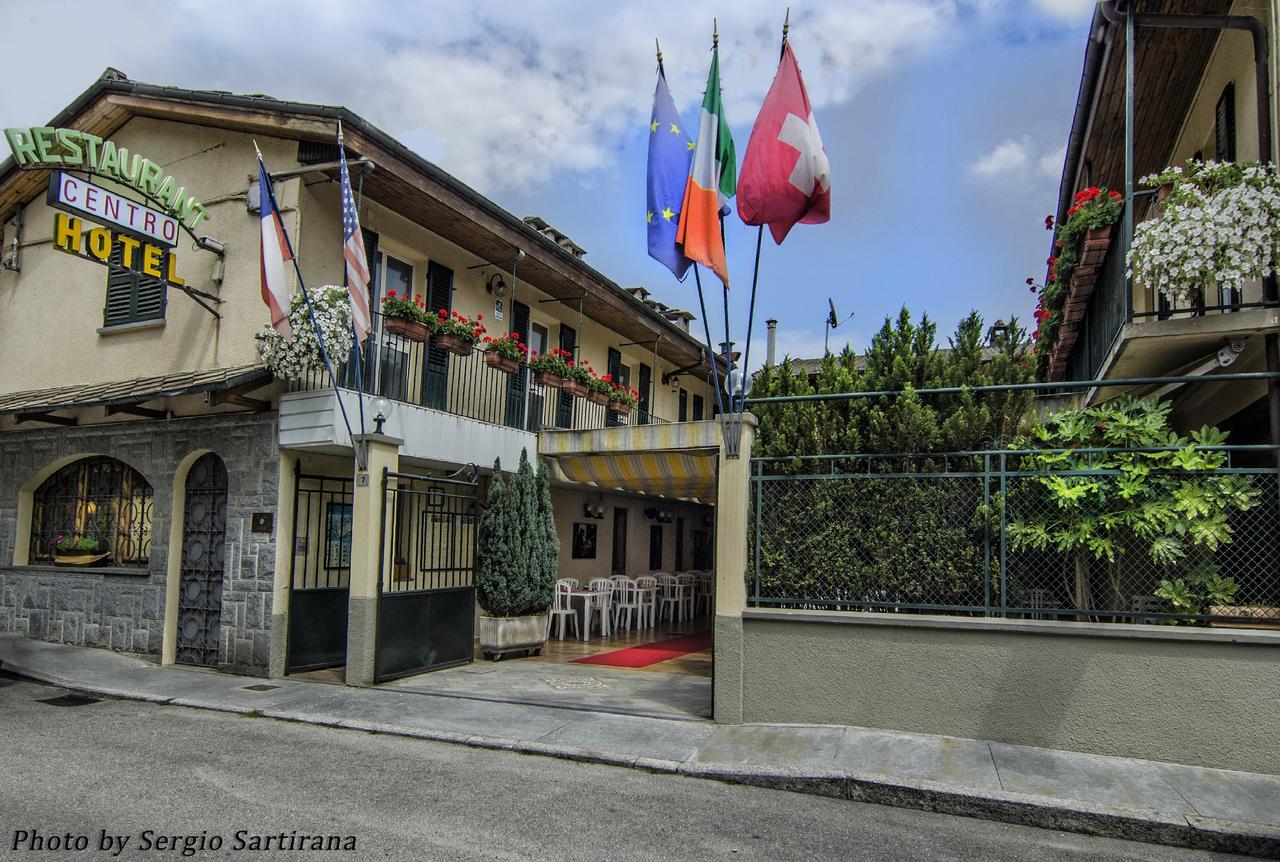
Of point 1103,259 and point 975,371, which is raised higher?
point 1103,259

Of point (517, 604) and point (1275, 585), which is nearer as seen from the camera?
point (1275, 585)

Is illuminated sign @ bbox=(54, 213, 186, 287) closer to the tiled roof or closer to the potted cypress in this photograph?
the tiled roof

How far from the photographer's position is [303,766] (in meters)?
6.36

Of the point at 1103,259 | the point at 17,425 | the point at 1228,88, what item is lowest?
the point at 17,425

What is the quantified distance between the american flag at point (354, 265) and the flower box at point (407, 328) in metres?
1.25

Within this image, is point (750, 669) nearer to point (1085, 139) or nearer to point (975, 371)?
point (975, 371)

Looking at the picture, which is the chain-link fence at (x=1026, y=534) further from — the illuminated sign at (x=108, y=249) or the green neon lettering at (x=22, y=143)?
the green neon lettering at (x=22, y=143)

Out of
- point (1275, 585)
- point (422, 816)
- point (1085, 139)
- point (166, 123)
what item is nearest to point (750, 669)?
point (422, 816)

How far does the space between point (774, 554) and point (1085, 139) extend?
7.39 metres

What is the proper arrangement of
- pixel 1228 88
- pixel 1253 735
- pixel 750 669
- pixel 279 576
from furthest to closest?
pixel 279 576, pixel 1228 88, pixel 750 669, pixel 1253 735

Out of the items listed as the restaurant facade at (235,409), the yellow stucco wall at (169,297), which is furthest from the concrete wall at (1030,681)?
the yellow stucco wall at (169,297)

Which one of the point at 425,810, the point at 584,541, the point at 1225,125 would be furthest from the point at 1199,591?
the point at 584,541

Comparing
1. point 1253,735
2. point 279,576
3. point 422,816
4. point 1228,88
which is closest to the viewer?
point 422,816

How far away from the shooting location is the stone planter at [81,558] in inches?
473
